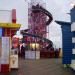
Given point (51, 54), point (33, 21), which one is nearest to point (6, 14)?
point (51, 54)

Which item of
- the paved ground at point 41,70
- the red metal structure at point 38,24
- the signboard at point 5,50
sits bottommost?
the paved ground at point 41,70

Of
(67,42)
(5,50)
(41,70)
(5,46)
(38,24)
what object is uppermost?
(38,24)

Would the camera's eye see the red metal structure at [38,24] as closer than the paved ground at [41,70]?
No

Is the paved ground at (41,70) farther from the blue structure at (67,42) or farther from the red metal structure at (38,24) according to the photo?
the red metal structure at (38,24)

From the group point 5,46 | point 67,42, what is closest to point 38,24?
point 67,42

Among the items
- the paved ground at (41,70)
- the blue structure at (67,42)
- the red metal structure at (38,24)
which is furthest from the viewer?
the red metal structure at (38,24)

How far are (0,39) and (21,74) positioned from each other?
259cm

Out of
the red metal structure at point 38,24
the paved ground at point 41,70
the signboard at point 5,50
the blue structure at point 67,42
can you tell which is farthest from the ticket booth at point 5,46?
the red metal structure at point 38,24

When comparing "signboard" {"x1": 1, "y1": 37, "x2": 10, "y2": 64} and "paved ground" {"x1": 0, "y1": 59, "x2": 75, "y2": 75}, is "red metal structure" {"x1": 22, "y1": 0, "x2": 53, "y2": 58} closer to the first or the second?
"paved ground" {"x1": 0, "y1": 59, "x2": 75, "y2": 75}

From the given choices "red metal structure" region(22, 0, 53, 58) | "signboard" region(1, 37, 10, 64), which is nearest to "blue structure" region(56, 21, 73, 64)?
"signboard" region(1, 37, 10, 64)

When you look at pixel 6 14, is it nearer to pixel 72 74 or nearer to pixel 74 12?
pixel 74 12

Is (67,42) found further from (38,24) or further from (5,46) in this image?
(38,24)

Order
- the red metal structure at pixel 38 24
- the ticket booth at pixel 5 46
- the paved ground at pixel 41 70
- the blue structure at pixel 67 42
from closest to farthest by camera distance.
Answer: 1. the paved ground at pixel 41 70
2. the ticket booth at pixel 5 46
3. the blue structure at pixel 67 42
4. the red metal structure at pixel 38 24

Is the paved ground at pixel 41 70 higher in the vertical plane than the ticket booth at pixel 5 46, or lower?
lower
